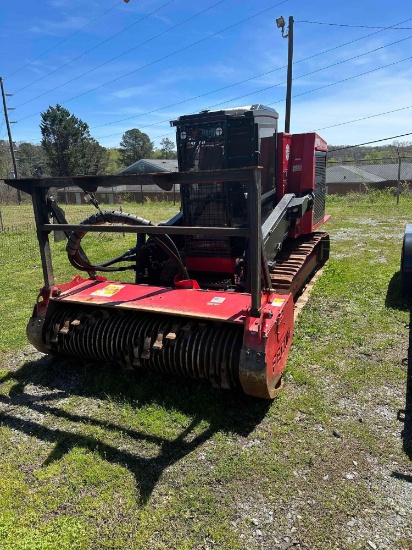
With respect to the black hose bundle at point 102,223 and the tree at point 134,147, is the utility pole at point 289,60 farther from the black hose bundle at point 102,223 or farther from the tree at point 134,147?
the tree at point 134,147

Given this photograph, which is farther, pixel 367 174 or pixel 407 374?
pixel 367 174

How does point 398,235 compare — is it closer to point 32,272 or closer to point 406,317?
point 406,317

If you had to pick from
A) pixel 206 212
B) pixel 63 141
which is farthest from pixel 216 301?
pixel 63 141

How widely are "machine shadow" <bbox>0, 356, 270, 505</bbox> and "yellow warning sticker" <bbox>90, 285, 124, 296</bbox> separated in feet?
2.41

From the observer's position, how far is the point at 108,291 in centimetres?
424

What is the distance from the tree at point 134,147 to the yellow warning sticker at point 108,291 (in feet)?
222

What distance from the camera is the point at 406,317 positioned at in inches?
203

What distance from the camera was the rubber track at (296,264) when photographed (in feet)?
17.3

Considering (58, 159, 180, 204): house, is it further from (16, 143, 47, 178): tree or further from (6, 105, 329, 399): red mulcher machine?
(6, 105, 329, 399): red mulcher machine

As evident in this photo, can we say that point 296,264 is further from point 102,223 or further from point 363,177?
point 363,177

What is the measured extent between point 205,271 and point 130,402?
83.0 inches

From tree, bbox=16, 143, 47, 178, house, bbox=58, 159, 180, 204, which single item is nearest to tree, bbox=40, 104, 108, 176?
house, bbox=58, 159, 180, 204

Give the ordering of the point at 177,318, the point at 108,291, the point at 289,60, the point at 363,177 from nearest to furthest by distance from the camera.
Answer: the point at 177,318 → the point at 108,291 → the point at 289,60 → the point at 363,177

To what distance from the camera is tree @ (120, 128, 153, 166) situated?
228ft
